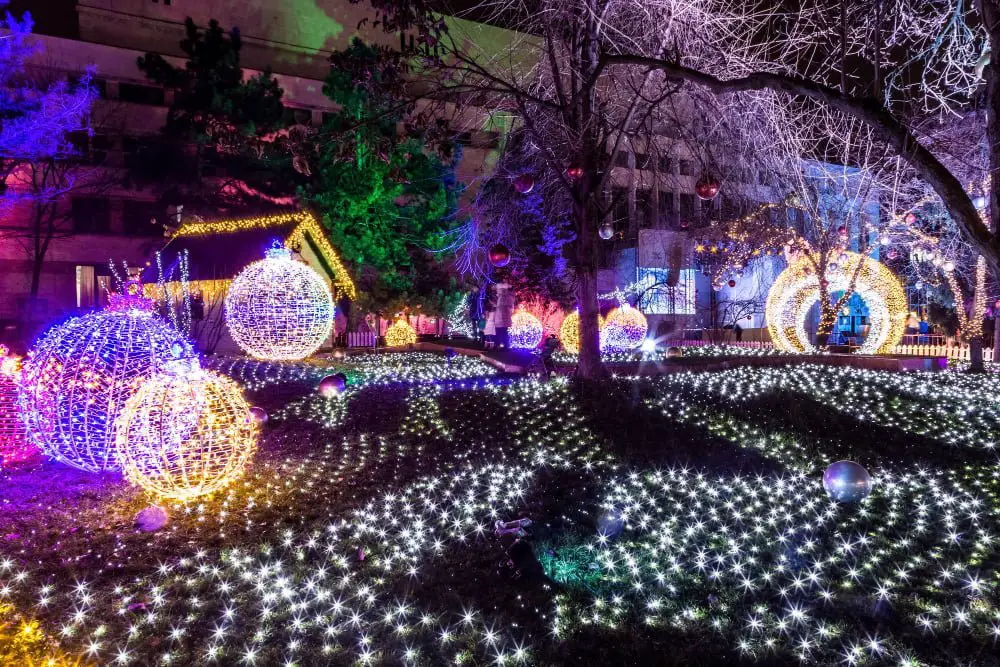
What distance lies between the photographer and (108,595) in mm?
4359

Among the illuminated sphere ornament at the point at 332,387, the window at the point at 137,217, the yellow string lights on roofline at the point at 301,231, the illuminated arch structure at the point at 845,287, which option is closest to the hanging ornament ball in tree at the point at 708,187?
the illuminated sphere ornament at the point at 332,387

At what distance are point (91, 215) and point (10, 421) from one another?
87.9 ft

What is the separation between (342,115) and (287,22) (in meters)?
20.3

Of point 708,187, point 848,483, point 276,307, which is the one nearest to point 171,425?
point 708,187

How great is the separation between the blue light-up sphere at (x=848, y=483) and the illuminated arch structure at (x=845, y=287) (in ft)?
35.1

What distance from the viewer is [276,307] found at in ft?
43.5

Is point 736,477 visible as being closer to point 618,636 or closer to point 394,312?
point 618,636

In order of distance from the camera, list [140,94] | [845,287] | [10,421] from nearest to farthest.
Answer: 1. [10,421]
2. [845,287]
3. [140,94]

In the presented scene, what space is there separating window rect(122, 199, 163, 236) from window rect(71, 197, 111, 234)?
71 centimetres

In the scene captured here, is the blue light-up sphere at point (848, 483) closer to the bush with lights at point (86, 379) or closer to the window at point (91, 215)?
the bush with lights at point (86, 379)

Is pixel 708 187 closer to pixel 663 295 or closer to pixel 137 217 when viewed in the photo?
pixel 663 295

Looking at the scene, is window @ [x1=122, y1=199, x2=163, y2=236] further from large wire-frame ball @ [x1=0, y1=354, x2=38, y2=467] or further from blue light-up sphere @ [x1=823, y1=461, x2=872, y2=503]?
blue light-up sphere @ [x1=823, y1=461, x2=872, y2=503]

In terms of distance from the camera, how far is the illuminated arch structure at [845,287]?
1516 cm


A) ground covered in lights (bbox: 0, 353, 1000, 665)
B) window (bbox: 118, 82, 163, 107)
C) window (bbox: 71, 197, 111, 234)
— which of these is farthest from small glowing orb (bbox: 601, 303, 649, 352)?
window (bbox: 118, 82, 163, 107)
